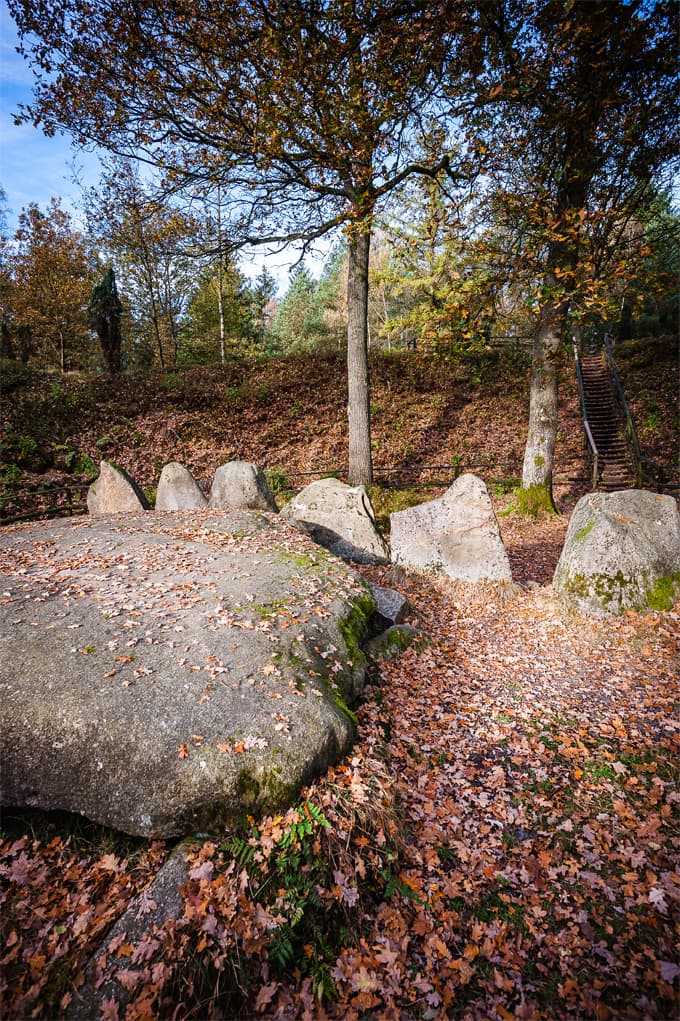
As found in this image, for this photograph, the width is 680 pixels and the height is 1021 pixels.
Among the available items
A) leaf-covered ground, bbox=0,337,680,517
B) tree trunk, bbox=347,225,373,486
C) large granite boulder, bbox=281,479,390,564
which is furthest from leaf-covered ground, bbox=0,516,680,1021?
leaf-covered ground, bbox=0,337,680,517

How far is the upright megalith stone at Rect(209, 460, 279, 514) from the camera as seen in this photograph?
29.2 ft

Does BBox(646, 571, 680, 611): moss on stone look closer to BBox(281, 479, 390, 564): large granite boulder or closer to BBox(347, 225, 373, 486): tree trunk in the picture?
BBox(281, 479, 390, 564): large granite boulder

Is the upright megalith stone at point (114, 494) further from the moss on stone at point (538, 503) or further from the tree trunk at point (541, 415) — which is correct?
the tree trunk at point (541, 415)

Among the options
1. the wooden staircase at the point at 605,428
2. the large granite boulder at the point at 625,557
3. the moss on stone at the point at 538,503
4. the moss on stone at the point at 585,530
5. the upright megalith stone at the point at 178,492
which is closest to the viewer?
the large granite boulder at the point at 625,557

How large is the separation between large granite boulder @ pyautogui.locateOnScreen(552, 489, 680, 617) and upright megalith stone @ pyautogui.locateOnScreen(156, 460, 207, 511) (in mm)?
7235

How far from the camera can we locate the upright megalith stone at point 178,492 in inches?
372

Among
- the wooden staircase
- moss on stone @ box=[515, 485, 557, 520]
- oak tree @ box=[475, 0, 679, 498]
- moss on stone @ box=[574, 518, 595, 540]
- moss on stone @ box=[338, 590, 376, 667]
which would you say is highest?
oak tree @ box=[475, 0, 679, 498]

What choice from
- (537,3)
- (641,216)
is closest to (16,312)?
(537,3)

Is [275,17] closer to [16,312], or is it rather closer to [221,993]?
[221,993]

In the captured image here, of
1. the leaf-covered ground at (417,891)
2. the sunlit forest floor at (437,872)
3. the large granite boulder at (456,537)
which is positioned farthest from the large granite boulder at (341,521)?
the leaf-covered ground at (417,891)

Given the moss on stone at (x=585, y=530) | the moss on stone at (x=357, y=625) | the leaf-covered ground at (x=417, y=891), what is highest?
→ the moss on stone at (x=585, y=530)

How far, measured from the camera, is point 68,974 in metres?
2.23

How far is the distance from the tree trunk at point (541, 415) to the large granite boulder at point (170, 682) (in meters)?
6.56

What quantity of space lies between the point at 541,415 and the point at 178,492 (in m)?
8.53
